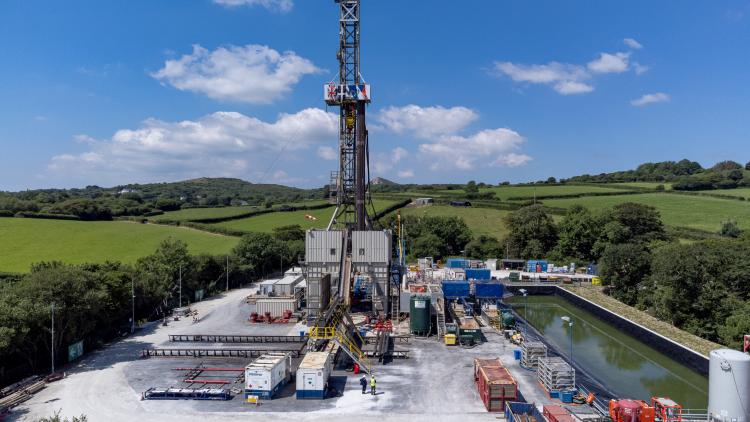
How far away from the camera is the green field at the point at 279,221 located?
90.2 m

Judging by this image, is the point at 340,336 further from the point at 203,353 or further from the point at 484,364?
the point at 203,353

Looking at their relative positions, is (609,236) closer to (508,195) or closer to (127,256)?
(508,195)

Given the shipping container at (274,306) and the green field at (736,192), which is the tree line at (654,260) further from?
the green field at (736,192)

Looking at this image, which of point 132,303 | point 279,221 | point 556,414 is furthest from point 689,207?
point 132,303

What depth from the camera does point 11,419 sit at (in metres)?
20.9

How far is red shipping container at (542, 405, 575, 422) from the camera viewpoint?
1927 cm

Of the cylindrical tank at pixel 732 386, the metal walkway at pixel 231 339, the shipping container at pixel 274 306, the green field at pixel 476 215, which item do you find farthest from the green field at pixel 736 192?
the metal walkway at pixel 231 339

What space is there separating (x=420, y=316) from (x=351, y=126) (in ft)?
61.9

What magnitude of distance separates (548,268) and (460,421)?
52001 mm

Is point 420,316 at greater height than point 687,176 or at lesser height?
lesser

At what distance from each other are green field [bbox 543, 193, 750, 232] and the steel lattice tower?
6026 cm

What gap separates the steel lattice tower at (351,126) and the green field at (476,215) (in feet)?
152

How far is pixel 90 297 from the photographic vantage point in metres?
30.0

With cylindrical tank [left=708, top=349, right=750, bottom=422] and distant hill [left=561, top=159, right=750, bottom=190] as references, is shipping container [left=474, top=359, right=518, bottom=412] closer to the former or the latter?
cylindrical tank [left=708, top=349, right=750, bottom=422]
